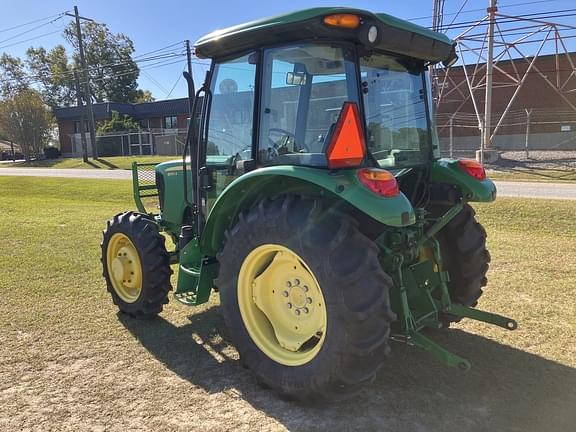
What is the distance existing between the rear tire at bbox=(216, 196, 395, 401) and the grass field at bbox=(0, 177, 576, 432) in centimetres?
22

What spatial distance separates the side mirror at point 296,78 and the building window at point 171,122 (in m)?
44.4

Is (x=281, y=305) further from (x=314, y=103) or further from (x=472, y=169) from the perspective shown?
(x=472, y=169)

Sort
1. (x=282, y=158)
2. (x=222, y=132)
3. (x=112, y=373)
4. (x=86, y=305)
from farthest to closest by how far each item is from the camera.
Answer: (x=86, y=305), (x=222, y=132), (x=112, y=373), (x=282, y=158)

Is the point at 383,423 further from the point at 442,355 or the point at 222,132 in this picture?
the point at 222,132

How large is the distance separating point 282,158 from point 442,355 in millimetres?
1587

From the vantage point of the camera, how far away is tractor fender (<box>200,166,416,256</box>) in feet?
9.12

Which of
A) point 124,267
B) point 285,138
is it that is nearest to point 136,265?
point 124,267

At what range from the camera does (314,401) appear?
3.07m

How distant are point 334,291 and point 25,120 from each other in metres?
46.1

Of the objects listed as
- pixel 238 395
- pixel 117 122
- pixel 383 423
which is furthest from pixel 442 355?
pixel 117 122

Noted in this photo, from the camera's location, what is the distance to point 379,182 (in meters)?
2.86

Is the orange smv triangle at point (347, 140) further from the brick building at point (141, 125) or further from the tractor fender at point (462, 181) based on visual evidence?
the brick building at point (141, 125)

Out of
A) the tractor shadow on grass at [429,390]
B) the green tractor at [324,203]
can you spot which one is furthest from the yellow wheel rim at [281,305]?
the tractor shadow on grass at [429,390]

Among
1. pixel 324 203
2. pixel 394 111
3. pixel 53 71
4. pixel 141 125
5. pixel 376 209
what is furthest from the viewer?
pixel 53 71
